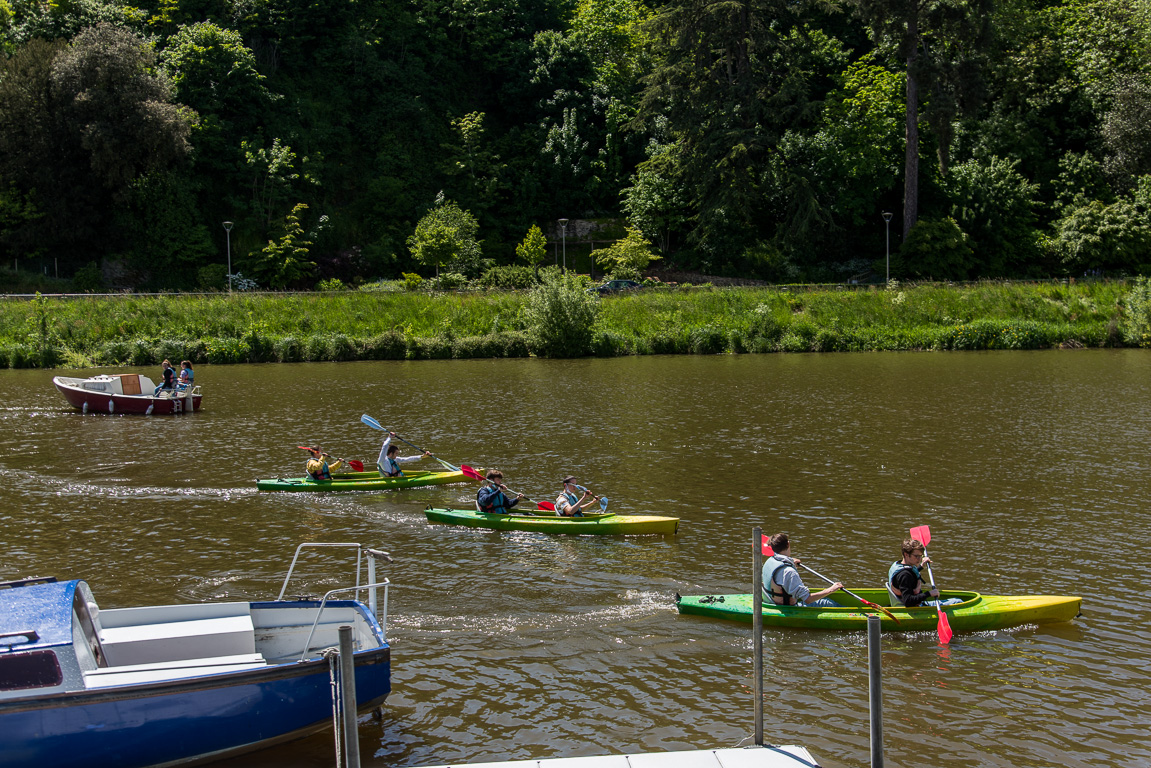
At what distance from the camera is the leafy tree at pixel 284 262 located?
59.2m

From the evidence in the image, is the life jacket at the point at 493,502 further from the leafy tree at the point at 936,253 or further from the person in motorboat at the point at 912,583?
the leafy tree at the point at 936,253

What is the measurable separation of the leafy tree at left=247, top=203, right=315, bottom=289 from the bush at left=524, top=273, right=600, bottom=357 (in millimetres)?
20612

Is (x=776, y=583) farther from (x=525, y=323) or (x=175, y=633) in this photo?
(x=525, y=323)

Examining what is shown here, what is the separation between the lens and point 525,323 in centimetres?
4941

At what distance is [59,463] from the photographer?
76.9 feet

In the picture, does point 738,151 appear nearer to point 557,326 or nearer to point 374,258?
point 557,326

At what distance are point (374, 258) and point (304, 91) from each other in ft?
61.6

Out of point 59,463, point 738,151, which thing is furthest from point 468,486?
point 738,151

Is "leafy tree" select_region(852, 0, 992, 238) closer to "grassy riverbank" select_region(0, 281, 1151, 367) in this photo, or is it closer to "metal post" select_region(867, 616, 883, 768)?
"grassy riverbank" select_region(0, 281, 1151, 367)

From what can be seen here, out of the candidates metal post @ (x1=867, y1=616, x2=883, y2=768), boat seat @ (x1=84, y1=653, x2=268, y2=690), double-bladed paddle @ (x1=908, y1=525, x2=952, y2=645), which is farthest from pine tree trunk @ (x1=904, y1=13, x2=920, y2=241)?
boat seat @ (x1=84, y1=653, x2=268, y2=690)

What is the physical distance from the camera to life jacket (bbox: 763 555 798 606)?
42.5 ft

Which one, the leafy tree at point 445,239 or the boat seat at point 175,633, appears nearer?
the boat seat at point 175,633

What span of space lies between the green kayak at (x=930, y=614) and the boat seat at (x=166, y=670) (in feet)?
22.3

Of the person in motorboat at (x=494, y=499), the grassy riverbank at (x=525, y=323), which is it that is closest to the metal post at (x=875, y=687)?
the person in motorboat at (x=494, y=499)
